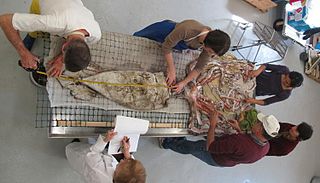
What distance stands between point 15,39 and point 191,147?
160 centimetres

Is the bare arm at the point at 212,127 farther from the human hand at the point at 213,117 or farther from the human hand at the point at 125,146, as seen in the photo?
the human hand at the point at 125,146

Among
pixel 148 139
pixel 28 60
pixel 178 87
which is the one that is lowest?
pixel 148 139

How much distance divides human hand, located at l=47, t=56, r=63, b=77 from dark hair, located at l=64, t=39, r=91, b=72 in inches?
13.5

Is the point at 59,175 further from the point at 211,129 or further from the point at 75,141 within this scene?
the point at 211,129

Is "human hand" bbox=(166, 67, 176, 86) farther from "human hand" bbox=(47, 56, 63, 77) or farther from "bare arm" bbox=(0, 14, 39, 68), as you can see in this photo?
"bare arm" bbox=(0, 14, 39, 68)

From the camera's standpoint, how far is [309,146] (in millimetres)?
4473

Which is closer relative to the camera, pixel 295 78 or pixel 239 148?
pixel 239 148

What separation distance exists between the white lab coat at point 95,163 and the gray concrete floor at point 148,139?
0.34 metres

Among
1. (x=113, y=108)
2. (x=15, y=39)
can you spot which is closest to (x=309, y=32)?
(x=113, y=108)

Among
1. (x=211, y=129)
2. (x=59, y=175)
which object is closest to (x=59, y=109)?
(x=59, y=175)

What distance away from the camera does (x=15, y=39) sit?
5.43 feet

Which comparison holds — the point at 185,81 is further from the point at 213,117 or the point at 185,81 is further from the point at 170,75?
the point at 213,117

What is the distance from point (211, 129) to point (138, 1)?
1.26 metres

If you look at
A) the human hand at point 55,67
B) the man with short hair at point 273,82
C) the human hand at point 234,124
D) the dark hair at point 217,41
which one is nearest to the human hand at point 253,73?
the man with short hair at point 273,82
